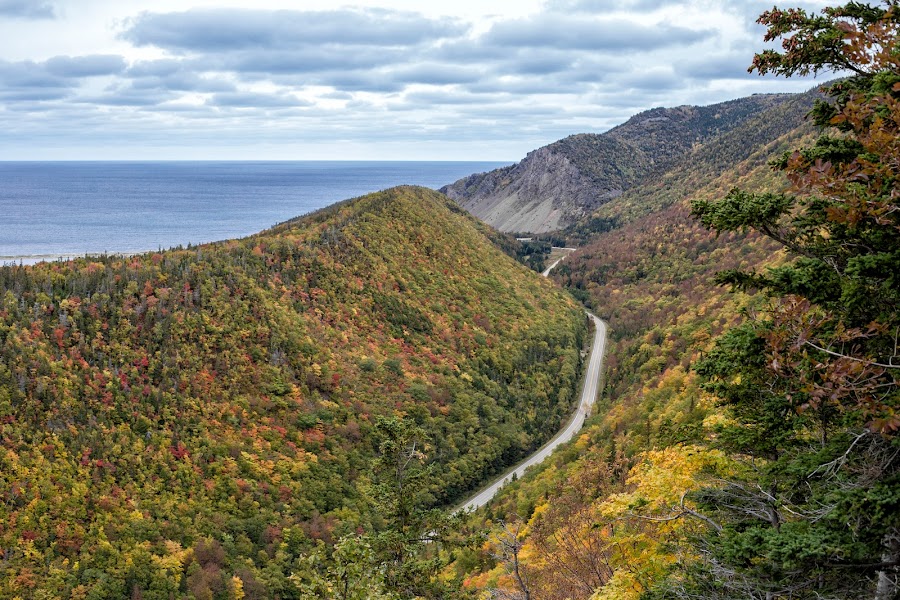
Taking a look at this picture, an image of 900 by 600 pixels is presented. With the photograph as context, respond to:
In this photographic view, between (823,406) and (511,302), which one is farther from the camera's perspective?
(511,302)

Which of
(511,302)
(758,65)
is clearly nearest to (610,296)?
(511,302)

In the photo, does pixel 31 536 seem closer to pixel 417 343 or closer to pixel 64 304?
pixel 64 304

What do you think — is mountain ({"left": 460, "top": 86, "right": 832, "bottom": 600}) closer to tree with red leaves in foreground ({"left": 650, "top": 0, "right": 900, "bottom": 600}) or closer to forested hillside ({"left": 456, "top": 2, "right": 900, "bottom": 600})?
forested hillside ({"left": 456, "top": 2, "right": 900, "bottom": 600})

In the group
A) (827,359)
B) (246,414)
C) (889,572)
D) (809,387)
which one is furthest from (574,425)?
(809,387)

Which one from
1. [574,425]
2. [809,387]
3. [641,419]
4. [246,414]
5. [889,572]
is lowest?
[574,425]

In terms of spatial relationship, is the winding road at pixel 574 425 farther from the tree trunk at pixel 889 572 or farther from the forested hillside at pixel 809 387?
the tree trunk at pixel 889 572

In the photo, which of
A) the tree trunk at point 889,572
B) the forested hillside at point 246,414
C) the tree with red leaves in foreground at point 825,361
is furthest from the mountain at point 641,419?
the forested hillside at point 246,414

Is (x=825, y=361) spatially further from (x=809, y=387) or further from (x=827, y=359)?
(x=809, y=387)
